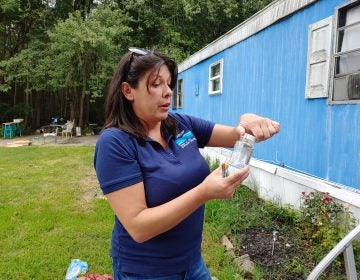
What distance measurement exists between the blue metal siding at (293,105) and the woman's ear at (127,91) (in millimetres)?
3141

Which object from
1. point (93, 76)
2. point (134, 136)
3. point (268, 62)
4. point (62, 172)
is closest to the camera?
point (134, 136)

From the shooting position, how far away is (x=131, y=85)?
150 cm

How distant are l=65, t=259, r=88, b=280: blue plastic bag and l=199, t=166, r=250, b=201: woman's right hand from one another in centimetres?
263

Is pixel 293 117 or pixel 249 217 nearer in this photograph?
pixel 249 217

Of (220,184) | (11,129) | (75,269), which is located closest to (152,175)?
(220,184)

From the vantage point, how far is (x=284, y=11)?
533 centimetres

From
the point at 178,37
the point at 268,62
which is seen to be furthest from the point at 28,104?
the point at 268,62

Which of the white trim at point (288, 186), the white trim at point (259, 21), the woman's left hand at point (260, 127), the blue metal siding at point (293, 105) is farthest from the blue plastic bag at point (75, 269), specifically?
the white trim at point (259, 21)

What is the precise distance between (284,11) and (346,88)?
1808mm

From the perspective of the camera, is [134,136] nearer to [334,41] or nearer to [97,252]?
[97,252]

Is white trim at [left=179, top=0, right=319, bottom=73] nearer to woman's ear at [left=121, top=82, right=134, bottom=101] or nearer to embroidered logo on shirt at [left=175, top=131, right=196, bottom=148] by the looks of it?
embroidered logo on shirt at [left=175, top=131, right=196, bottom=148]

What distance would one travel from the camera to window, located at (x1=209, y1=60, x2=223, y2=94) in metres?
8.30

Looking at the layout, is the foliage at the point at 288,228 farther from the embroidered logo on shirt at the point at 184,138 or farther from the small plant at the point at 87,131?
the small plant at the point at 87,131

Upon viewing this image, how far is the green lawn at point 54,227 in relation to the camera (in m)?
3.83
